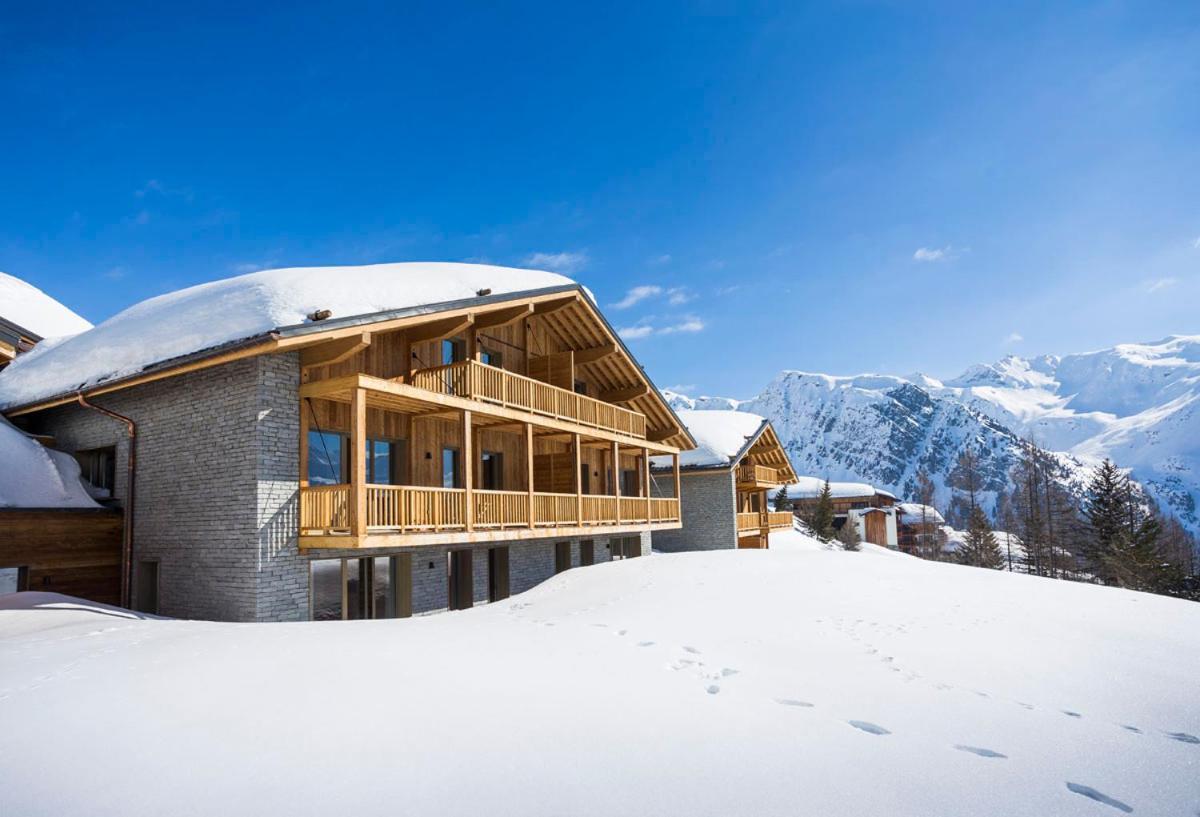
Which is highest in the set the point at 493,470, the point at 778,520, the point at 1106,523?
the point at 493,470

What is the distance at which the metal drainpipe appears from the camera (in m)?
13.5

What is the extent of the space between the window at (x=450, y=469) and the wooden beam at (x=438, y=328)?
118 inches

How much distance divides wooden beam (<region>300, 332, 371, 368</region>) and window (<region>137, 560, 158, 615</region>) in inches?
199

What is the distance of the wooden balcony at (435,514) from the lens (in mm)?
11945

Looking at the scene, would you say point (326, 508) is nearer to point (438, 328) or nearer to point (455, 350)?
point (438, 328)

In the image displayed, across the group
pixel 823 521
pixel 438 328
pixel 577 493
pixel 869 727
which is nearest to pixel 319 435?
pixel 438 328

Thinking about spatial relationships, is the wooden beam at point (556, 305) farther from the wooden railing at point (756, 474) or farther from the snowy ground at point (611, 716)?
the wooden railing at point (756, 474)

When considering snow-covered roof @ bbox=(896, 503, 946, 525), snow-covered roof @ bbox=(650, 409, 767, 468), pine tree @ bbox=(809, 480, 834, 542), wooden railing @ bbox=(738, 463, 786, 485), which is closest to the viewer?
snow-covered roof @ bbox=(650, 409, 767, 468)

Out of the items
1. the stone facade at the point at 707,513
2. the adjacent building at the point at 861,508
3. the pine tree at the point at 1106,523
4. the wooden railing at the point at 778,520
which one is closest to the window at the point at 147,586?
the stone facade at the point at 707,513

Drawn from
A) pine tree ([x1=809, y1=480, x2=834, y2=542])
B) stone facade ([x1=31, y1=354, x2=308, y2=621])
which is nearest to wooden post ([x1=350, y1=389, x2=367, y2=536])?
stone facade ([x1=31, y1=354, x2=308, y2=621])

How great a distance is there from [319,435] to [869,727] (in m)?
11.0

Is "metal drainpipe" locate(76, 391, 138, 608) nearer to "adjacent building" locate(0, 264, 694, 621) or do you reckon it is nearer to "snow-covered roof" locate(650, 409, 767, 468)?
"adjacent building" locate(0, 264, 694, 621)

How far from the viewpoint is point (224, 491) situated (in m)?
12.0

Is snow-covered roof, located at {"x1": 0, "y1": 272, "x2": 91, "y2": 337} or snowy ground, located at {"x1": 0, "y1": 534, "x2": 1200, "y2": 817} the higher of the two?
snow-covered roof, located at {"x1": 0, "y1": 272, "x2": 91, "y2": 337}
